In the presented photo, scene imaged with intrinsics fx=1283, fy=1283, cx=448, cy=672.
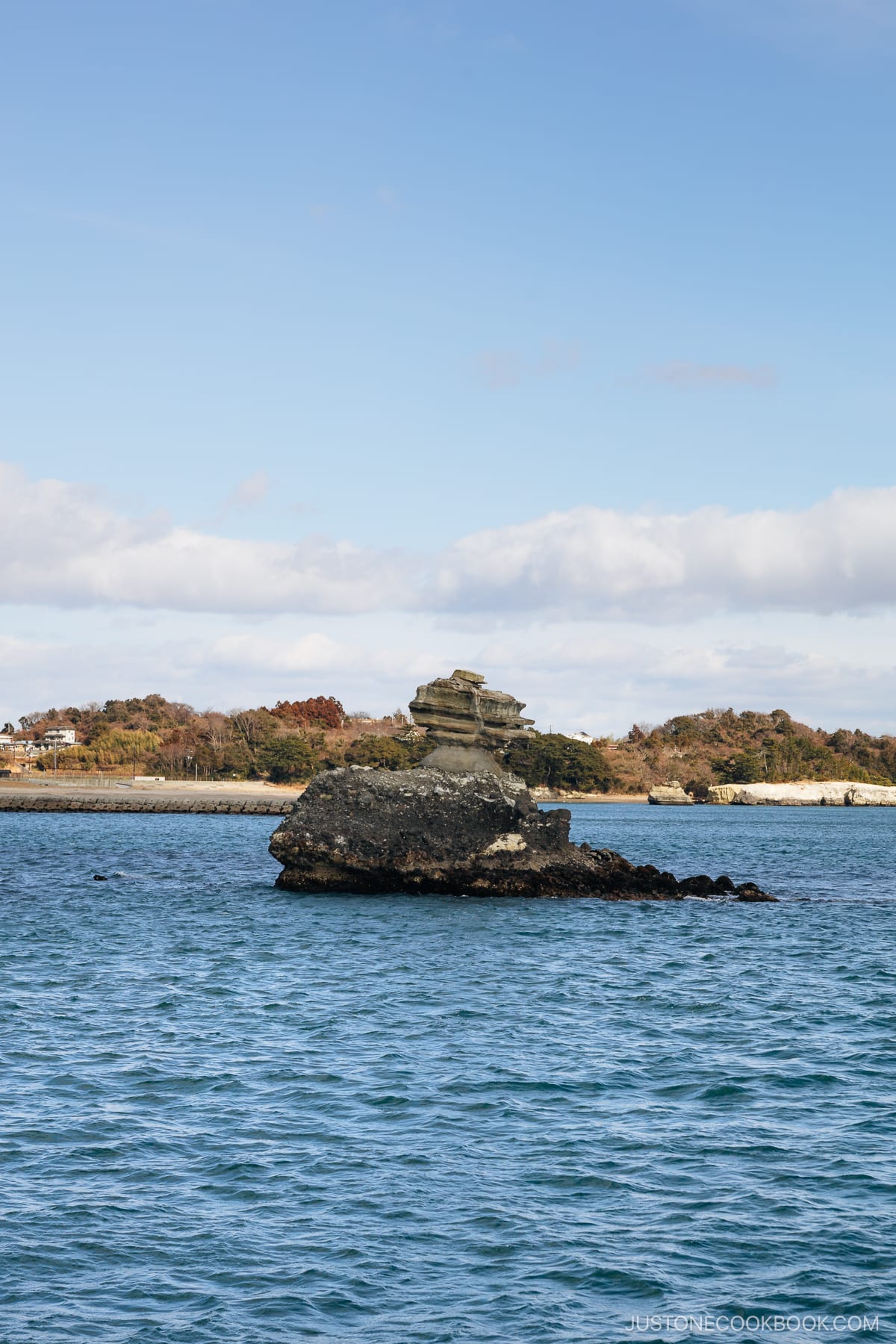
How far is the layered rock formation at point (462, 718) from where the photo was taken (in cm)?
4256

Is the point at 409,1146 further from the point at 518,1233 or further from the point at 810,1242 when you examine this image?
the point at 810,1242

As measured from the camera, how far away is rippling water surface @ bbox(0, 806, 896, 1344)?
377 inches

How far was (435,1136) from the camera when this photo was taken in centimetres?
1350

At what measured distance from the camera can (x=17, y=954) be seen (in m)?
26.3

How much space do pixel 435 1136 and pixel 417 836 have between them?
24.5 meters

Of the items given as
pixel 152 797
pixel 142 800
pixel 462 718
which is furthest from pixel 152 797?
pixel 462 718

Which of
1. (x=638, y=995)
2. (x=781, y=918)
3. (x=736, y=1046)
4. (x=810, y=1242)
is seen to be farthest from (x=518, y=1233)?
(x=781, y=918)

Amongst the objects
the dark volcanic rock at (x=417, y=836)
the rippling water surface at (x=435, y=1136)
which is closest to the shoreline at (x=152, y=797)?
the dark volcanic rock at (x=417, y=836)

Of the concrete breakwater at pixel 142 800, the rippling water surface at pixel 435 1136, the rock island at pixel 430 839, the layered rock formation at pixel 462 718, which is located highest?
the layered rock formation at pixel 462 718

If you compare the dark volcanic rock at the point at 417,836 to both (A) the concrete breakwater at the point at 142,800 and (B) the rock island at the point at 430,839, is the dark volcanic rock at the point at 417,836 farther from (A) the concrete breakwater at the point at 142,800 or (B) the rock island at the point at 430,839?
(A) the concrete breakwater at the point at 142,800

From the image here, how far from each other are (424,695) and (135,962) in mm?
19199

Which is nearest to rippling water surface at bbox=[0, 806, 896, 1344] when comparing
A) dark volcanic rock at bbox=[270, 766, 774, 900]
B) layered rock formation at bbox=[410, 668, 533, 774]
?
dark volcanic rock at bbox=[270, 766, 774, 900]

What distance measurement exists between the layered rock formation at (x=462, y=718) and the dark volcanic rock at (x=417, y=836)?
2593mm

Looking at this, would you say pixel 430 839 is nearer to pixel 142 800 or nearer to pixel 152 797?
pixel 142 800
